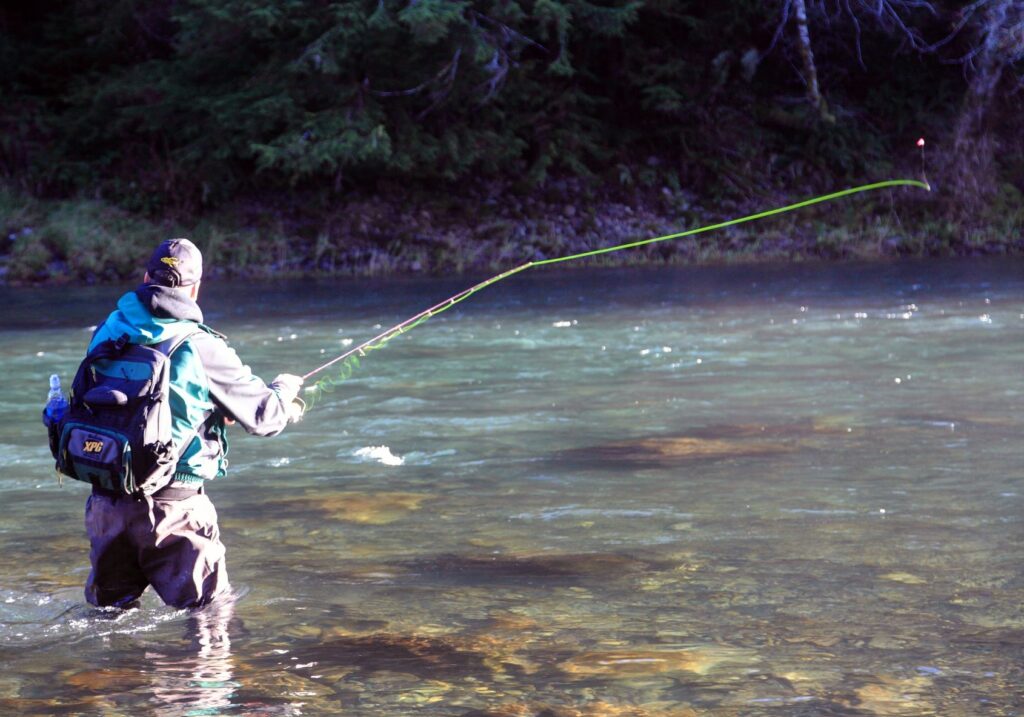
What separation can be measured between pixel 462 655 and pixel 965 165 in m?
24.2

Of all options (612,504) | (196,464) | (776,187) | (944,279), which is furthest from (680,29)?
(196,464)

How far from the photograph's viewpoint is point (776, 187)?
27.2 m

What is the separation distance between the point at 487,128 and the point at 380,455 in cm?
1787

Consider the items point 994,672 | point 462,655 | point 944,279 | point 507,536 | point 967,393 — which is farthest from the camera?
point 944,279

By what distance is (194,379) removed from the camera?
4555 mm

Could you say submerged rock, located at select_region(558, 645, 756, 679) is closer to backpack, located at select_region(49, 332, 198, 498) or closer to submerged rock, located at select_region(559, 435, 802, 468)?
backpack, located at select_region(49, 332, 198, 498)

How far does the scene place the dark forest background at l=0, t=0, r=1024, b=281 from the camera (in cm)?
2338

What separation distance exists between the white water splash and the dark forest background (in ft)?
47.0

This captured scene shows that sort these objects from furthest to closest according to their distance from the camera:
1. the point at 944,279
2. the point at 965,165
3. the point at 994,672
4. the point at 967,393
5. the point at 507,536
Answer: the point at 965,165 < the point at 944,279 < the point at 967,393 < the point at 507,536 < the point at 994,672

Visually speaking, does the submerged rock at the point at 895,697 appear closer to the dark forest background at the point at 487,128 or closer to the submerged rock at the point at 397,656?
the submerged rock at the point at 397,656

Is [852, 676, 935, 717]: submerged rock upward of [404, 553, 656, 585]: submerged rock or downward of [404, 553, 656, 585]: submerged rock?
downward

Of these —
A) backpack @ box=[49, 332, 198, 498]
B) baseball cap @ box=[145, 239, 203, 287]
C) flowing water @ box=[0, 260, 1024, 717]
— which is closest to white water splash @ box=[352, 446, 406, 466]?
flowing water @ box=[0, 260, 1024, 717]

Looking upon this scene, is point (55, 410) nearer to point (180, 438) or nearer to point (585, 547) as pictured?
point (180, 438)

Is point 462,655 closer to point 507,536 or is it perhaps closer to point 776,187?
point 507,536
